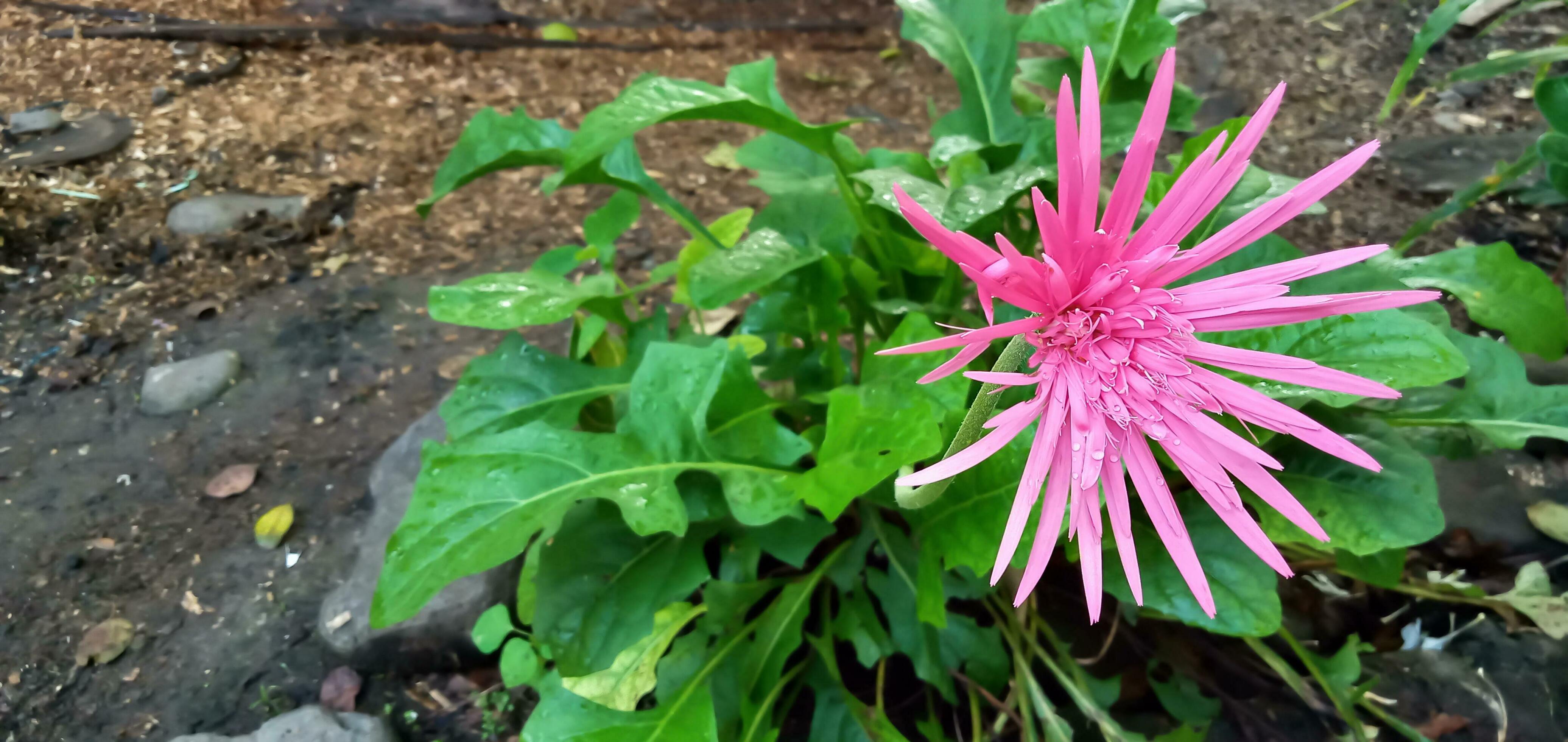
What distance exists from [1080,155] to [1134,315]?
0.44ft

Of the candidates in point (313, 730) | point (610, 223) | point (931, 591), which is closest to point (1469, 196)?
point (931, 591)

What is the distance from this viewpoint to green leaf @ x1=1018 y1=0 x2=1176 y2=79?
121 centimetres

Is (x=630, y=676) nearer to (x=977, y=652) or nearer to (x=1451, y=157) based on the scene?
(x=977, y=652)

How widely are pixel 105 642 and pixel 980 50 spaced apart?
1.92 m

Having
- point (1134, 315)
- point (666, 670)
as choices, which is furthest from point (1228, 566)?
point (666, 670)

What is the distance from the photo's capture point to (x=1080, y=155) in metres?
0.56

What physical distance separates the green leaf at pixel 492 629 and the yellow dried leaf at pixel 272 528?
591mm

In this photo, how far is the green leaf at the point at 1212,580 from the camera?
0.95 meters

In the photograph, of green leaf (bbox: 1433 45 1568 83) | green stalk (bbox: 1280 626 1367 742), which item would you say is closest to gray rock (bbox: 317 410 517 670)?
green stalk (bbox: 1280 626 1367 742)

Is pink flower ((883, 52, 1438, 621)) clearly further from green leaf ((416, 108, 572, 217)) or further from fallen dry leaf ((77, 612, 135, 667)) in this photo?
fallen dry leaf ((77, 612, 135, 667))

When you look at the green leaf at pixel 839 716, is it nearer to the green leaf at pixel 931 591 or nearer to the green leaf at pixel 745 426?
the green leaf at pixel 931 591

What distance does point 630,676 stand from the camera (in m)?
1.15

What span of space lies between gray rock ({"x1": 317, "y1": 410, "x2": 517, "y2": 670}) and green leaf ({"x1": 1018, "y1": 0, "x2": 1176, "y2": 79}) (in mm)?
1377

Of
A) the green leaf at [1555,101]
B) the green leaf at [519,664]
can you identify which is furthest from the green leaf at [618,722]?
the green leaf at [1555,101]
